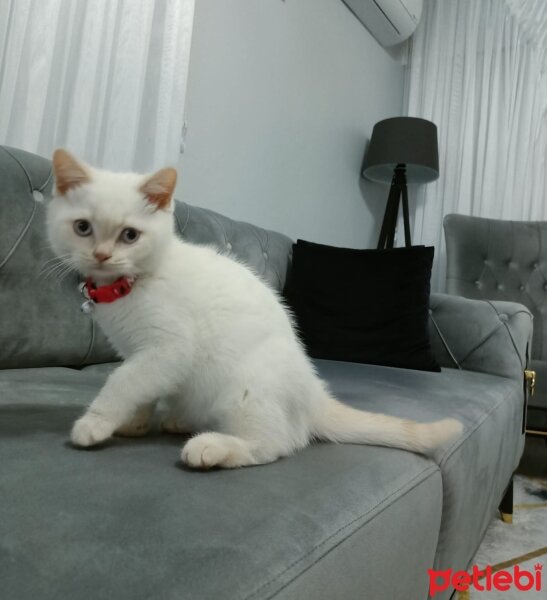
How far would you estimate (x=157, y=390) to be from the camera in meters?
0.73

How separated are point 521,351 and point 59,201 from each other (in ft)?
5.09

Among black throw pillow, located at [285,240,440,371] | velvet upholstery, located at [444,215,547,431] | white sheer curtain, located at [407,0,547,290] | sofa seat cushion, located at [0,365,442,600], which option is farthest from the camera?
white sheer curtain, located at [407,0,547,290]

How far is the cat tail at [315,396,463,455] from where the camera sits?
80cm

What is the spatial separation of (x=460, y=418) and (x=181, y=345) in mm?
623

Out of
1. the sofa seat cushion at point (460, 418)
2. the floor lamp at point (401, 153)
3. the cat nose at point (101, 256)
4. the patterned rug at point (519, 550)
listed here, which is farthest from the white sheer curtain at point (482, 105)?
the cat nose at point (101, 256)

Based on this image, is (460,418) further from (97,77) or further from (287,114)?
(287,114)

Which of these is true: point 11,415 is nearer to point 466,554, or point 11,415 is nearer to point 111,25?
point 466,554

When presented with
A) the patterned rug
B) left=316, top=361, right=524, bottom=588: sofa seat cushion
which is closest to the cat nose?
left=316, top=361, right=524, bottom=588: sofa seat cushion

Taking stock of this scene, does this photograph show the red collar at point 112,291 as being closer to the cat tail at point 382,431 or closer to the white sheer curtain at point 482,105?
the cat tail at point 382,431

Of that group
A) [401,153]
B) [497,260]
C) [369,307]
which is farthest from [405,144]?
[369,307]

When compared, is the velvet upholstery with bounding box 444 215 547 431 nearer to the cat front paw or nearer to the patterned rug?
the patterned rug

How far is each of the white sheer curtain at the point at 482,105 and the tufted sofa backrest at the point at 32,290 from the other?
2.64 metres

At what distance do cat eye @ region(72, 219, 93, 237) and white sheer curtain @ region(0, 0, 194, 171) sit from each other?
792mm

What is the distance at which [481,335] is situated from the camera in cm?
175
